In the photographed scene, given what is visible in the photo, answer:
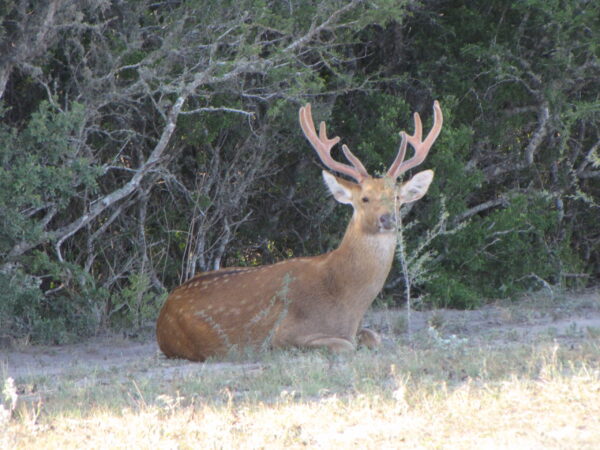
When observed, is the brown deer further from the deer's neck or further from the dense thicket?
the dense thicket

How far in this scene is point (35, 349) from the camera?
10156 mm

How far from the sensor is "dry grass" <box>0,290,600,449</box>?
5234mm

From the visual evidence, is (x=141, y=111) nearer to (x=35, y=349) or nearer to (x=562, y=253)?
(x=35, y=349)

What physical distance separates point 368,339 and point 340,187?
1.39 metres

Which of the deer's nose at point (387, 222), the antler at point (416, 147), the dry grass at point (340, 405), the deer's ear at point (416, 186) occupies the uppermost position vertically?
the antler at point (416, 147)

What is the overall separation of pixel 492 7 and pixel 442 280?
11.5 ft

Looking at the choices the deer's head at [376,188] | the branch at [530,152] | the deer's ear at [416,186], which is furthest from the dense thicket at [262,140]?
the deer's head at [376,188]

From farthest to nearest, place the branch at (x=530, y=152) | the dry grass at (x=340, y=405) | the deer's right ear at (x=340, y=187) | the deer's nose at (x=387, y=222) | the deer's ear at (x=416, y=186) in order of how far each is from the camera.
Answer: the branch at (x=530, y=152)
the deer's ear at (x=416, y=186)
the deer's right ear at (x=340, y=187)
the deer's nose at (x=387, y=222)
the dry grass at (x=340, y=405)

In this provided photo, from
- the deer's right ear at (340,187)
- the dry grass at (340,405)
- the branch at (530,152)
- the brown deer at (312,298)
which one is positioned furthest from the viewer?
the branch at (530,152)

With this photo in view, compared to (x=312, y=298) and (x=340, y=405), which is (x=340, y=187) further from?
(x=340, y=405)

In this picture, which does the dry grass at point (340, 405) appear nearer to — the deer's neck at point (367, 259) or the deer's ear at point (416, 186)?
the deer's neck at point (367, 259)

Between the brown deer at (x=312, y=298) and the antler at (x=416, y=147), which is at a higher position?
the antler at (x=416, y=147)

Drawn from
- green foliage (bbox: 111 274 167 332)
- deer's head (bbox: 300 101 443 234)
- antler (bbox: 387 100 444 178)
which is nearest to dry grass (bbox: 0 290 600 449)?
deer's head (bbox: 300 101 443 234)

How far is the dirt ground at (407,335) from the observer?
834 centimetres
